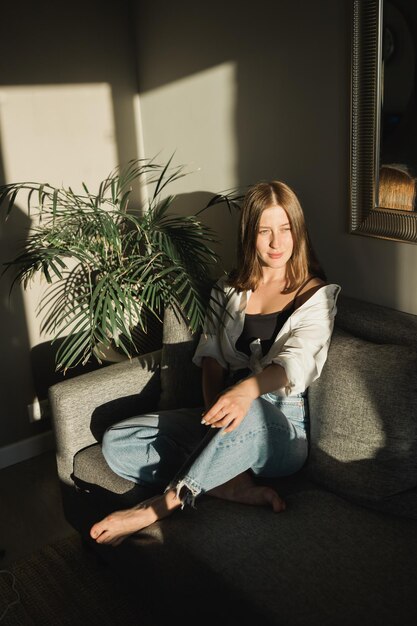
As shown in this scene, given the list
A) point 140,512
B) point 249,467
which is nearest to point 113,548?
point 140,512

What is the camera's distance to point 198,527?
172 cm

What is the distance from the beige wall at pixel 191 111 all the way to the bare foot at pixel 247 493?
2.35 ft

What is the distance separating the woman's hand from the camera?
1756 mm

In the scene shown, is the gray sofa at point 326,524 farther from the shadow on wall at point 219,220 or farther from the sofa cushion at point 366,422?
the shadow on wall at point 219,220

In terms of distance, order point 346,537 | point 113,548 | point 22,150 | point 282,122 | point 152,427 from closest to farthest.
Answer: point 346,537
point 113,548
point 152,427
point 282,122
point 22,150

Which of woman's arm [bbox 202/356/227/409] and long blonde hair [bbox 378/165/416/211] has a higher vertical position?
long blonde hair [bbox 378/165/416/211]

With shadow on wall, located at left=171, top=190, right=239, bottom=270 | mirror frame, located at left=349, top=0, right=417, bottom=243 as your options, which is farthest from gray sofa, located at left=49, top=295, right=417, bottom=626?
shadow on wall, located at left=171, top=190, right=239, bottom=270

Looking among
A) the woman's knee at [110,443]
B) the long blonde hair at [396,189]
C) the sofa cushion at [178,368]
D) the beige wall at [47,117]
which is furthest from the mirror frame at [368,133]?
the beige wall at [47,117]

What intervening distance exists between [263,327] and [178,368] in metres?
0.38

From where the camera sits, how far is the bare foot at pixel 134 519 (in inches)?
70.5

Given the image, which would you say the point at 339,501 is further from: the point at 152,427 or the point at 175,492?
the point at 152,427

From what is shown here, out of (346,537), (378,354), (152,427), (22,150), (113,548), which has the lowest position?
(113,548)

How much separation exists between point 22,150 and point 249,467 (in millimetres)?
1640

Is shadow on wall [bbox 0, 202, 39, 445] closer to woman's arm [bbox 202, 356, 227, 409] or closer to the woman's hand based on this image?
woman's arm [bbox 202, 356, 227, 409]
